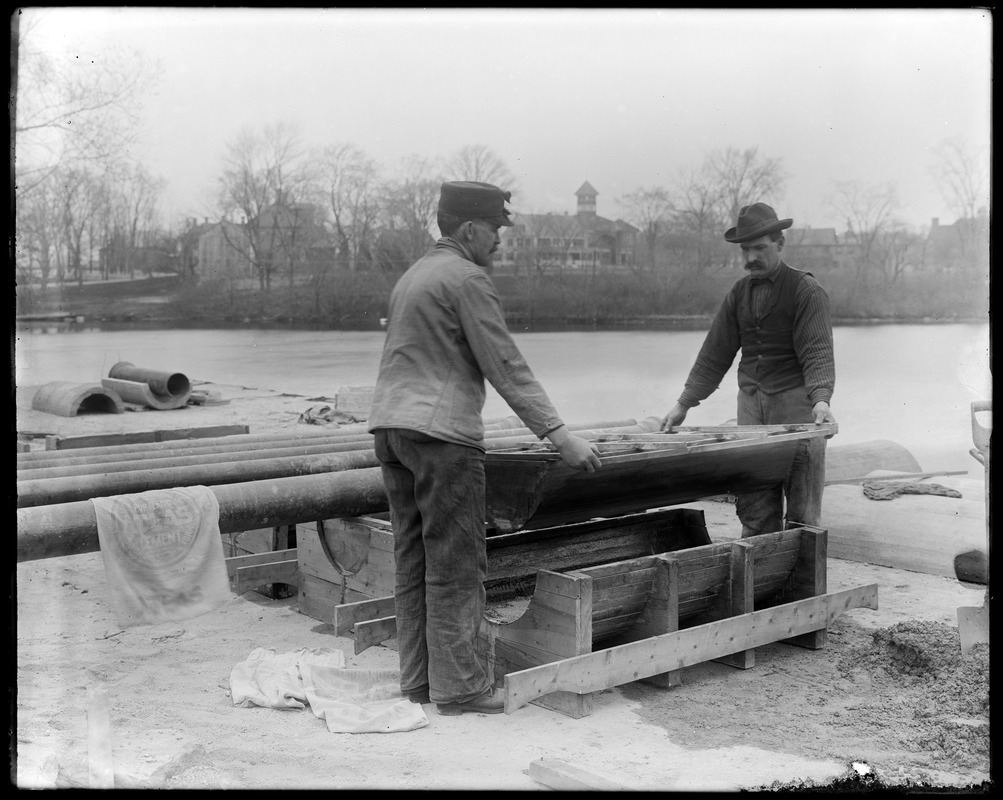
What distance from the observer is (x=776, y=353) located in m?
5.82

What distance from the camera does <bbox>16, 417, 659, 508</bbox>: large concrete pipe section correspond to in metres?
5.22

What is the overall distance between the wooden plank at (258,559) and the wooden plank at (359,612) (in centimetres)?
135

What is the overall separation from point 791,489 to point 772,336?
33.9 inches

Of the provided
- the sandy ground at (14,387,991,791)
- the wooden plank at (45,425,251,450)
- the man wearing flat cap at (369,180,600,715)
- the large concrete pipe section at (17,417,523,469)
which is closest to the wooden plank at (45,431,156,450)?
the wooden plank at (45,425,251,450)

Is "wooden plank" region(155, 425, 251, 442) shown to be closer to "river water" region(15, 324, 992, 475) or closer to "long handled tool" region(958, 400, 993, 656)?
"long handled tool" region(958, 400, 993, 656)

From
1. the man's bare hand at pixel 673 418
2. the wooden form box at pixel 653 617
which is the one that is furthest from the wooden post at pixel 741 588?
the man's bare hand at pixel 673 418

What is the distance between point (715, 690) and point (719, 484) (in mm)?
1121

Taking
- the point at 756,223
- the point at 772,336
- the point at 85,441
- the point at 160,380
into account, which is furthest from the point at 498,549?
the point at 160,380

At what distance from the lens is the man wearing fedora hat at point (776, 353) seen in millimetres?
5637

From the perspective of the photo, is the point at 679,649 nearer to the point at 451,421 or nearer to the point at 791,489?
the point at 451,421

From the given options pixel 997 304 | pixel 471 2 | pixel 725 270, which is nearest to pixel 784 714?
pixel 997 304

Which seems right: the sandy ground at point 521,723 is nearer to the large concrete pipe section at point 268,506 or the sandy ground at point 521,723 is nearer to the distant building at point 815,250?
the large concrete pipe section at point 268,506

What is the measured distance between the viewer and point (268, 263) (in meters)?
46.2

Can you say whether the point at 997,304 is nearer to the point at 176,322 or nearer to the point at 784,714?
the point at 784,714
